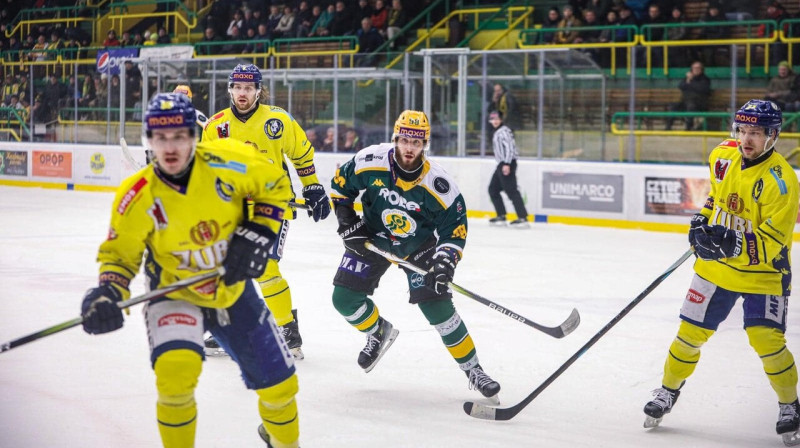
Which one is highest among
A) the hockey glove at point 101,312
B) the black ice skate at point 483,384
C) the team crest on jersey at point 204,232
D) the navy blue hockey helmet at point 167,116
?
the navy blue hockey helmet at point 167,116

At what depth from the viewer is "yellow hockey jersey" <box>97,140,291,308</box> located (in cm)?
287

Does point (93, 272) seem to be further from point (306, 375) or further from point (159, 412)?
point (159, 412)

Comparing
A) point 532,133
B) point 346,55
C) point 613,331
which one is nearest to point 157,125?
point 613,331

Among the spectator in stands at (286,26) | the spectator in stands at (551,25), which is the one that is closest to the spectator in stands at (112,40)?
the spectator in stands at (286,26)

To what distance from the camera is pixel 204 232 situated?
9.66ft

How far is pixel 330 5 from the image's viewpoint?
18562mm

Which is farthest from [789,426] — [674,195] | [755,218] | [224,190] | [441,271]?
[674,195]

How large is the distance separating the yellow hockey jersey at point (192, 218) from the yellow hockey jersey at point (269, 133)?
212 centimetres

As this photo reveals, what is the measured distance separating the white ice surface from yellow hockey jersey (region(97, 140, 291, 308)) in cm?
91

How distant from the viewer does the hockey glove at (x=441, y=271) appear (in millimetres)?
4086

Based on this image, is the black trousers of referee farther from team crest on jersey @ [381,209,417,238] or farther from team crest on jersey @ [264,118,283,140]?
team crest on jersey @ [381,209,417,238]

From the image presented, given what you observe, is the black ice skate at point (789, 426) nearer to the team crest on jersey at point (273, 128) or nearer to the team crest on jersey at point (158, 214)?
the team crest on jersey at point (158, 214)

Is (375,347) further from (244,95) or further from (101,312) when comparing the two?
(101,312)

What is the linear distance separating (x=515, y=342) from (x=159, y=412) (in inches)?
120
